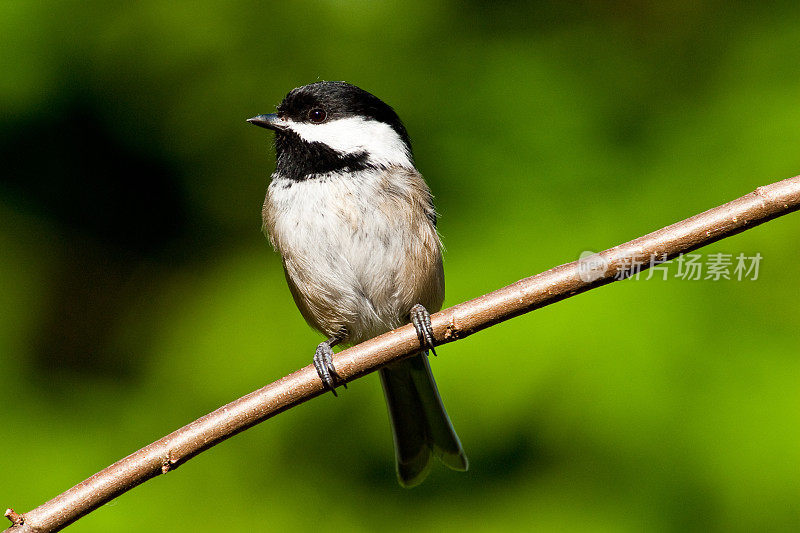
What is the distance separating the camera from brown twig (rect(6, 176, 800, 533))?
4.65ft

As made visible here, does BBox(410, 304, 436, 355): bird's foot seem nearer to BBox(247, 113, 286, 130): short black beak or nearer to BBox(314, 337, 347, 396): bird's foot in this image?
BBox(314, 337, 347, 396): bird's foot

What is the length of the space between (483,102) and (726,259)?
31.4 inches

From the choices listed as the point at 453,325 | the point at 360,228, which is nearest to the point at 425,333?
the point at 453,325

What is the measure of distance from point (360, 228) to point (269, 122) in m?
0.36

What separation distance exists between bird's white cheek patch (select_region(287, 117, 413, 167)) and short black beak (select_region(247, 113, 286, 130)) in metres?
0.03

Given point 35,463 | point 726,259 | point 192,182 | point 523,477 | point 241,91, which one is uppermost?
point 241,91

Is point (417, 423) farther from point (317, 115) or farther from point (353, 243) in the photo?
point (317, 115)

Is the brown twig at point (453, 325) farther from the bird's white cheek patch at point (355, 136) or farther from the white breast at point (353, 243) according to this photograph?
the bird's white cheek patch at point (355, 136)

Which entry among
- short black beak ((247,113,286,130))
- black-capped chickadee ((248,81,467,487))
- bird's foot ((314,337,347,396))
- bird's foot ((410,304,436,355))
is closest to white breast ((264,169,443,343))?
black-capped chickadee ((248,81,467,487))

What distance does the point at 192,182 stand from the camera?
2.48m

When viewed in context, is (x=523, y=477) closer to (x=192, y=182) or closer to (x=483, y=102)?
(x=483, y=102)

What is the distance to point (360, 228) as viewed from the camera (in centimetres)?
209

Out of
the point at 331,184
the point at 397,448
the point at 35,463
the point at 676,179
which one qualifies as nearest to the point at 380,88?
the point at 331,184

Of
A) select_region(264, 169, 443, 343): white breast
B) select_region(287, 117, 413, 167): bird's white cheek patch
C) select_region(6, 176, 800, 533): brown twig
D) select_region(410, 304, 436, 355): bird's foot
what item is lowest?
select_region(6, 176, 800, 533): brown twig
